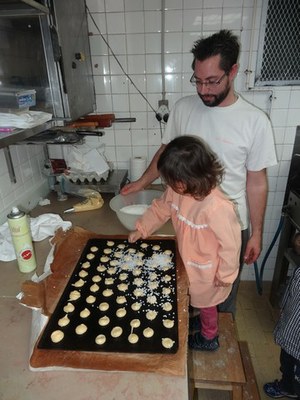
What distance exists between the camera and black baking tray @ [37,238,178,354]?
710mm

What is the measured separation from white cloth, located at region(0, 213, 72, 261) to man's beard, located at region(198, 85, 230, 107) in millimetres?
800

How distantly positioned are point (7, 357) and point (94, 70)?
4.95ft

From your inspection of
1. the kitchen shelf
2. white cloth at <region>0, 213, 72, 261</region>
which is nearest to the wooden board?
white cloth at <region>0, 213, 72, 261</region>

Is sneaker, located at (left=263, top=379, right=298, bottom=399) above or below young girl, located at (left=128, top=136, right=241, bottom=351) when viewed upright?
below

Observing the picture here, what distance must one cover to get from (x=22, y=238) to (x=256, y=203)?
37.9 inches

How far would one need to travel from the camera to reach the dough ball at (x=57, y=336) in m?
0.72

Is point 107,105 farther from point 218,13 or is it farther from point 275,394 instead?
point 275,394

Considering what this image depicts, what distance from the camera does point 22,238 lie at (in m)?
0.94

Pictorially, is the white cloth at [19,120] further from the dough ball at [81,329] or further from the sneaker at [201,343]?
the sneaker at [201,343]

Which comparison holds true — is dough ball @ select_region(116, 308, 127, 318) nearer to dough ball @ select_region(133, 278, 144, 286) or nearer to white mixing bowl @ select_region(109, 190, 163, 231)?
dough ball @ select_region(133, 278, 144, 286)

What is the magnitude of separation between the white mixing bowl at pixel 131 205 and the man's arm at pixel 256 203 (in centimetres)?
47

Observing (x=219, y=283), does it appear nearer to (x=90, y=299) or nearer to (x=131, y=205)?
(x=90, y=299)

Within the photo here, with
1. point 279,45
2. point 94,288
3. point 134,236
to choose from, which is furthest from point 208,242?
point 279,45

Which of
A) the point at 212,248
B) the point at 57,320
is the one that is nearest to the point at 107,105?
the point at 212,248
